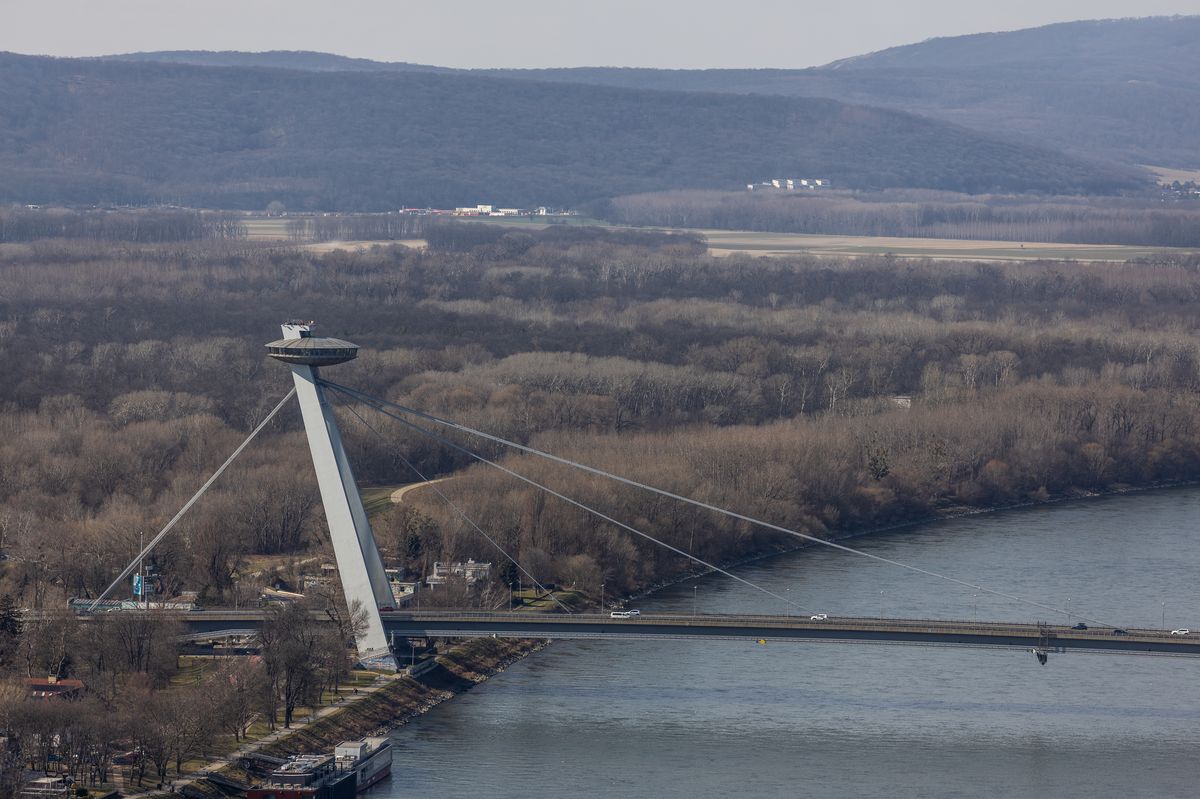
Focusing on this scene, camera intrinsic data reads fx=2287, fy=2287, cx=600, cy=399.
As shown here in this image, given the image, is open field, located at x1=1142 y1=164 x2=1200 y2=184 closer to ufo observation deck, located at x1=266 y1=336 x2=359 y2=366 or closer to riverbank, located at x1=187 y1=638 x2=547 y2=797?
riverbank, located at x1=187 y1=638 x2=547 y2=797

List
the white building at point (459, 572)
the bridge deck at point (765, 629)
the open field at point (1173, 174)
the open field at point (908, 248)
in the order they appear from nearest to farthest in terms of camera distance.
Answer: the bridge deck at point (765, 629) → the white building at point (459, 572) → the open field at point (908, 248) → the open field at point (1173, 174)

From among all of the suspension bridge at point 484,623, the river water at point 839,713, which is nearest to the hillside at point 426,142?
the river water at point 839,713

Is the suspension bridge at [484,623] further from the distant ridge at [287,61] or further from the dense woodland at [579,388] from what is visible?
the distant ridge at [287,61]

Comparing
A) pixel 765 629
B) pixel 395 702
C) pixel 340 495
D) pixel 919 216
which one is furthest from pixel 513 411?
pixel 919 216

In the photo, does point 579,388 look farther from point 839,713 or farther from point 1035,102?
point 1035,102

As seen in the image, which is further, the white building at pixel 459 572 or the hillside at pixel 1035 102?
the hillside at pixel 1035 102

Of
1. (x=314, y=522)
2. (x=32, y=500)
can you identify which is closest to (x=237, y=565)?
(x=314, y=522)

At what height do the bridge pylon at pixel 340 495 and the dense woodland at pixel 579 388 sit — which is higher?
the bridge pylon at pixel 340 495
